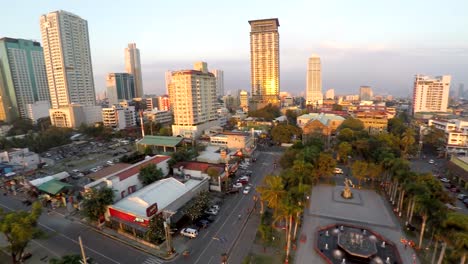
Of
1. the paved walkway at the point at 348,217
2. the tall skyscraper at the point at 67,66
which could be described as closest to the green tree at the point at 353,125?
the paved walkway at the point at 348,217

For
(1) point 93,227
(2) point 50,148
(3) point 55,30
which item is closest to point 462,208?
(1) point 93,227

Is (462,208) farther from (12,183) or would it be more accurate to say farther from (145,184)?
(12,183)

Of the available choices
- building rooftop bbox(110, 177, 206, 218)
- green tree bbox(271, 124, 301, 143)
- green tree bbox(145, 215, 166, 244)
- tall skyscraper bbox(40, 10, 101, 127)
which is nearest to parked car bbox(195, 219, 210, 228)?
building rooftop bbox(110, 177, 206, 218)

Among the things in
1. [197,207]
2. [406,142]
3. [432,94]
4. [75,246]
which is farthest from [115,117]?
[432,94]

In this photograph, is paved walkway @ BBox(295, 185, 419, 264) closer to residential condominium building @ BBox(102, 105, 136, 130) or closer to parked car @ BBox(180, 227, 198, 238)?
parked car @ BBox(180, 227, 198, 238)

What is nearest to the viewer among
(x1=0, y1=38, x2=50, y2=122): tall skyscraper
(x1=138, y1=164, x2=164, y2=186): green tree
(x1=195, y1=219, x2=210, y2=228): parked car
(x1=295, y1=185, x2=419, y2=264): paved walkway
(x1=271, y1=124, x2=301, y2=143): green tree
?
(x1=295, y1=185, x2=419, y2=264): paved walkway

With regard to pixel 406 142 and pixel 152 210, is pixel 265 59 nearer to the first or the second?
pixel 406 142
